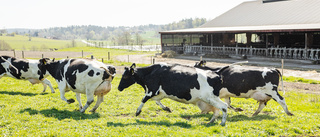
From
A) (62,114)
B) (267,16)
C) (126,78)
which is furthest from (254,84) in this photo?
(267,16)

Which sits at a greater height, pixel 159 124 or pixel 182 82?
pixel 182 82

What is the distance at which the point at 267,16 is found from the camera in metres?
44.1

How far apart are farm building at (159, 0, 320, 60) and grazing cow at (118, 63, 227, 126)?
73.9ft

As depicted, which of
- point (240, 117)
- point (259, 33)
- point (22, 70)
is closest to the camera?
point (240, 117)

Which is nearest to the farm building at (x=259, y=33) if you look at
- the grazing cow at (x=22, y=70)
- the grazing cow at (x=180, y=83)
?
the grazing cow at (x=180, y=83)

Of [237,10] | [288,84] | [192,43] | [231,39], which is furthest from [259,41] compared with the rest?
[288,84]

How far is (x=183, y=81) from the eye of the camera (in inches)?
359

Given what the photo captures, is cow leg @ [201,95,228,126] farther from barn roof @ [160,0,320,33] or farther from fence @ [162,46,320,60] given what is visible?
barn roof @ [160,0,320,33]

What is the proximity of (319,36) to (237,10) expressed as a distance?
24009 millimetres

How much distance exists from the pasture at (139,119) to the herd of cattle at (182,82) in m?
0.57

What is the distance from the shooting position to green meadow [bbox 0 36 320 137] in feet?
25.4

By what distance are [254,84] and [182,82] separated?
273 centimetres

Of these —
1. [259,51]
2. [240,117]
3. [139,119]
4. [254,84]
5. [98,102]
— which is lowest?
[240,117]

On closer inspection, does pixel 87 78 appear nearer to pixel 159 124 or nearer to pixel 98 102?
pixel 98 102
